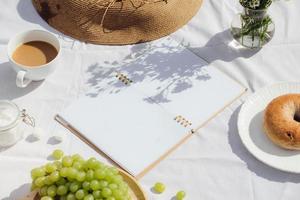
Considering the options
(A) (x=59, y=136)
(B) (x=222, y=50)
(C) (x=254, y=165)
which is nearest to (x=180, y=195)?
(C) (x=254, y=165)

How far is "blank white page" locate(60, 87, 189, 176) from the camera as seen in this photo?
106cm

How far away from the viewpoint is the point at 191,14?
1.28 metres

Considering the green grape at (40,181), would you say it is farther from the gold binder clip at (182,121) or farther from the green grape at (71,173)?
the gold binder clip at (182,121)

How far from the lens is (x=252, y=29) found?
1.20 meters

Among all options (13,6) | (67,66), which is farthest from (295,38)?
(13,6)

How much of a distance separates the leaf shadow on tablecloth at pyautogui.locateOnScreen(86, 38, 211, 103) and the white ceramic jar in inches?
6.4

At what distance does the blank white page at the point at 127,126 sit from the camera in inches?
41.7

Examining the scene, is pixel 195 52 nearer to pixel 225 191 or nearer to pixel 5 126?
pixel 225 191

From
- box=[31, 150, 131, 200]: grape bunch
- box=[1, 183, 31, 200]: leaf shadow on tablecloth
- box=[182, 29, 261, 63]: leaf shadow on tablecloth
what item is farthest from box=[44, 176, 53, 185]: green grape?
box=[182, 29, 261, 63]: leaf shadow on tablecloth

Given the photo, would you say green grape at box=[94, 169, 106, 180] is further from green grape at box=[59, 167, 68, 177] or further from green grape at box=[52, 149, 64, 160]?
green grape at box=[52, 149, 64, 160]

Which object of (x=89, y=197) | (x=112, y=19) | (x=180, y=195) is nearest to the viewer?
(x=89, y=197)

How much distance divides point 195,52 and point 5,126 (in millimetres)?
451

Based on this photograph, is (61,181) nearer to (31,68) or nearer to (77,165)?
(77,165)

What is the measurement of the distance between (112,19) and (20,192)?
44 centimetres
